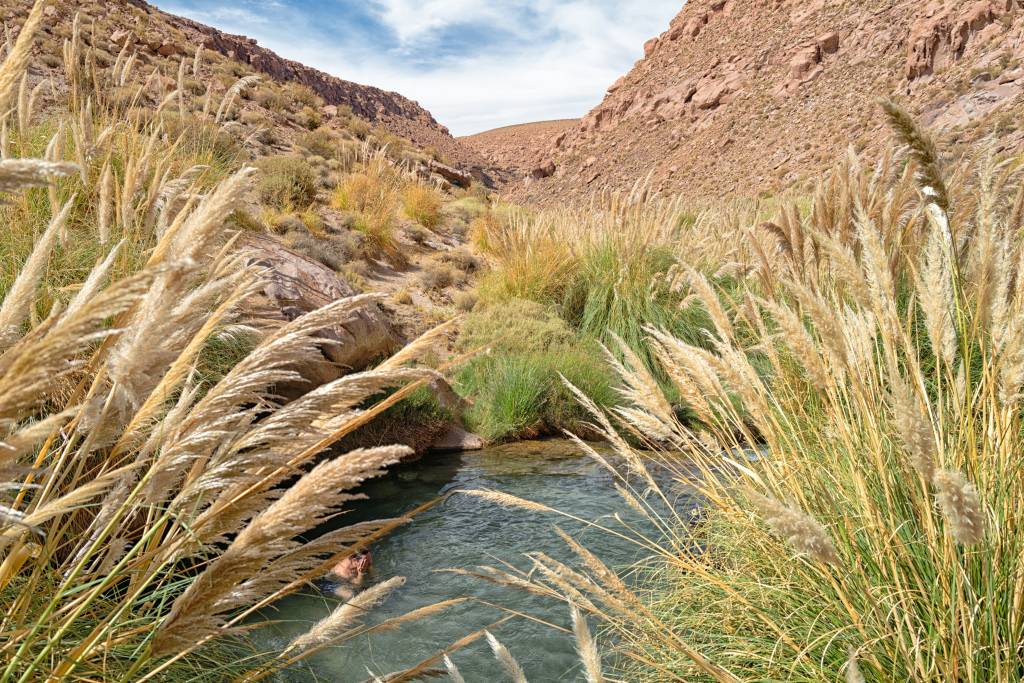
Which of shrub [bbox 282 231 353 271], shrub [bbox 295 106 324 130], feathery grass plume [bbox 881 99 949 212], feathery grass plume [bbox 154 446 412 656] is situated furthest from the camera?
shrub [bbox 295 106 324 130]

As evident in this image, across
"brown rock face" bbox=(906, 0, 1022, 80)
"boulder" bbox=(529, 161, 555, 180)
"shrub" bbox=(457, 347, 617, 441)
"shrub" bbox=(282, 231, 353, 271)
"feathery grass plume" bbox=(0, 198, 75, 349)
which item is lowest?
"shrub" bbox=(457, 347, 617, 441)

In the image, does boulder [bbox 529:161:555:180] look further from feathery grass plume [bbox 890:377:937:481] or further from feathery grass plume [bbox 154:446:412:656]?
feathery grass plume [bbox 890:377:937:481]

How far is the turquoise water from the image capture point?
2787 mm

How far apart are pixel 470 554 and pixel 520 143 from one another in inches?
3137

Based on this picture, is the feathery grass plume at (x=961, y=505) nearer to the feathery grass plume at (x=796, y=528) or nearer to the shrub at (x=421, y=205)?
the feathery grass plume at (x=796, y=528)

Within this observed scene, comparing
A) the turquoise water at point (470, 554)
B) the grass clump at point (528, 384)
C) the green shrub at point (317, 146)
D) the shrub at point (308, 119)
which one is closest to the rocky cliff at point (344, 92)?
the shrub at point (308, 119)

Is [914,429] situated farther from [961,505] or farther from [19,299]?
[19,299]

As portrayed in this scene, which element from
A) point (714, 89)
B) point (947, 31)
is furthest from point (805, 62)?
point (947, 31)

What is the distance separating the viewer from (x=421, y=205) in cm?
1282

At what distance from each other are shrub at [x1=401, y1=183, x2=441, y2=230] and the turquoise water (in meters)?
7.69

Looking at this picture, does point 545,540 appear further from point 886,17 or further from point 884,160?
point 886,17

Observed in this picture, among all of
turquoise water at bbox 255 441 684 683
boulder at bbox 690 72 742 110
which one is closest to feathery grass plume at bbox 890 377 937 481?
turquoise water at bbox 255 441 684 683

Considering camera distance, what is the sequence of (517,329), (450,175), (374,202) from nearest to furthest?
(517,329), (374,202), (450,175)

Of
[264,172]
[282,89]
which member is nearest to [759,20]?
[282,89]
